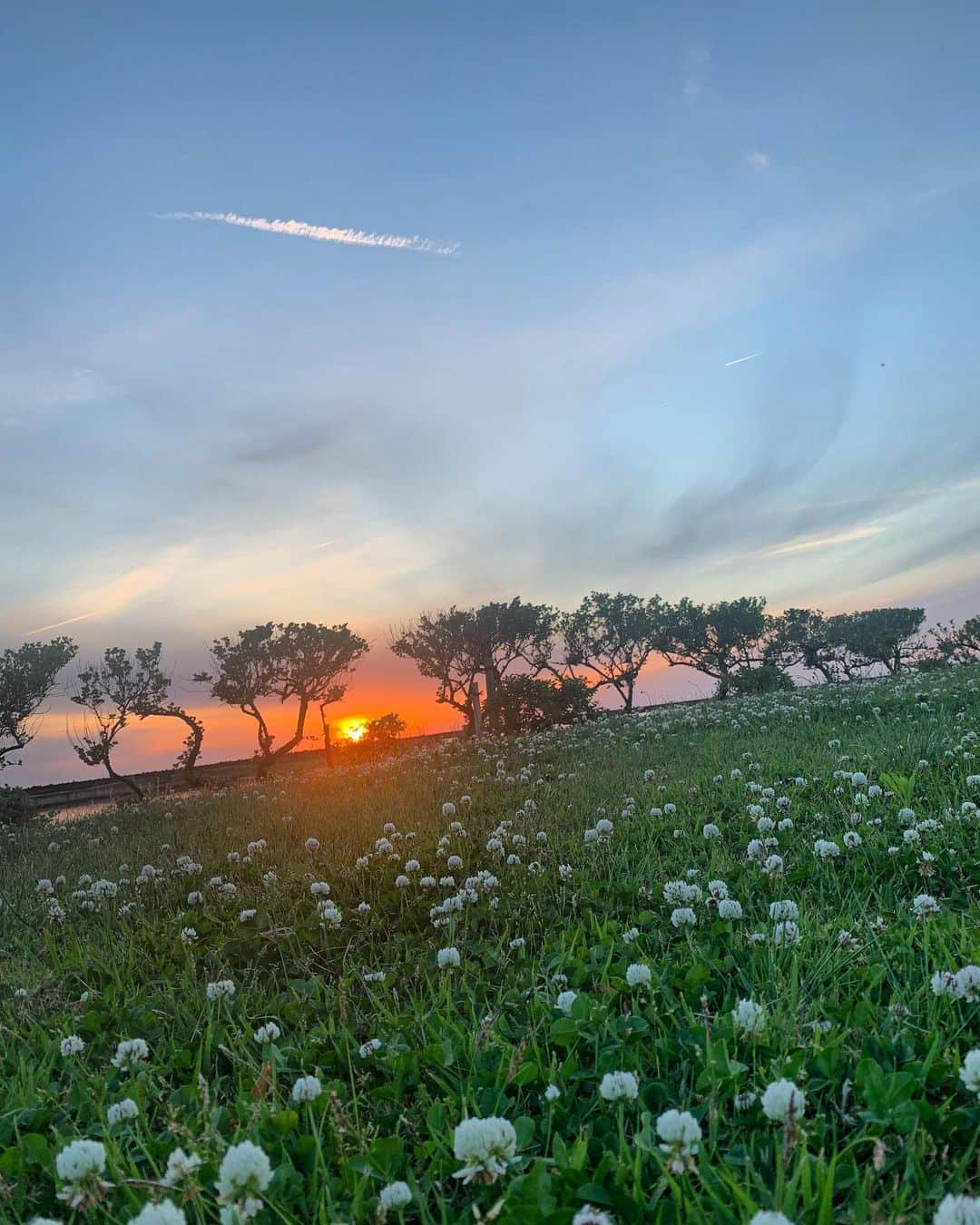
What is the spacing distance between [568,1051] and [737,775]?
5.90 meters

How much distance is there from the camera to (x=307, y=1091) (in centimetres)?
285

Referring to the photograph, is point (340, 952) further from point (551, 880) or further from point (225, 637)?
point (225, 637)

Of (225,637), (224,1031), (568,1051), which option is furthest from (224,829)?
(225,637)

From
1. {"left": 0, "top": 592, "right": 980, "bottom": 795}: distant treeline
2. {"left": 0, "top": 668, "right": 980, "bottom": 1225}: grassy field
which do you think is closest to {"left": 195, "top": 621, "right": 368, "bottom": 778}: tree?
{"left": 0, "top": 592, "right": 980, "bottom": 795}: distant treeline

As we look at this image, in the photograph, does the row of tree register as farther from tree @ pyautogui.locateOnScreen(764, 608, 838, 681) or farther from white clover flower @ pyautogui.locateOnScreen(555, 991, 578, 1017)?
white clover flower @ pyautogui.locateOnScreen(555, 991, 578, 1017)

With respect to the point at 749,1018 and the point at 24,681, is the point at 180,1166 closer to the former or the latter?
the point at 749,1018

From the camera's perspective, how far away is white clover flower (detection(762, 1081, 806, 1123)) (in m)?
2.22

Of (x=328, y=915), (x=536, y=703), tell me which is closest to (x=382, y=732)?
(x=536, y=703)

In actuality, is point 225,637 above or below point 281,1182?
above

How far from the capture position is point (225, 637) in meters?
34.8

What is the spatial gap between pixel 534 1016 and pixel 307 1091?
3.34 feet

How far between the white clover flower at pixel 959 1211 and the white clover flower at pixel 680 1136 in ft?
1.91

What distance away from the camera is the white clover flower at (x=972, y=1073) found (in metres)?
2.30

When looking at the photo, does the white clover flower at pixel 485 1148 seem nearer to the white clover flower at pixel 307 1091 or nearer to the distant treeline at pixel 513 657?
the white clover flower at pixel 307 1091
